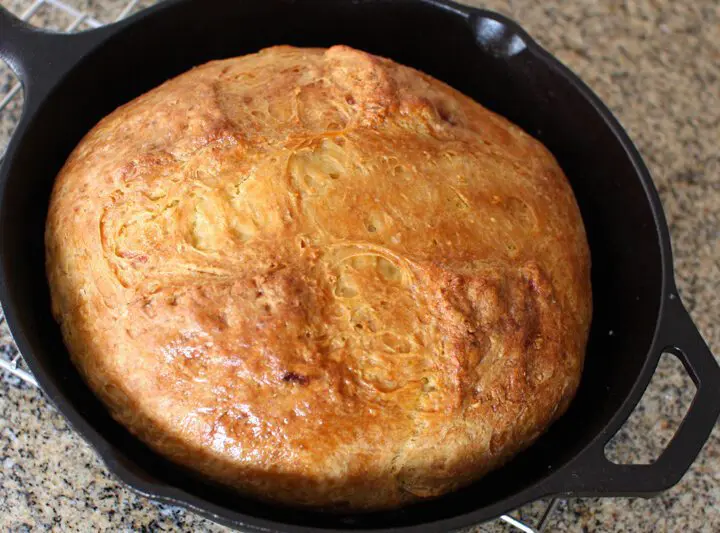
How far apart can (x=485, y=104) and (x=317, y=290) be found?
0.74 metres

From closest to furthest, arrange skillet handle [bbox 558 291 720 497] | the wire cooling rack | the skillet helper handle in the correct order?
skillet handle [bbox 558 291 720 497]
the skillet helper handle
the wire cooling rack

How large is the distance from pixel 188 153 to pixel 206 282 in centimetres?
24

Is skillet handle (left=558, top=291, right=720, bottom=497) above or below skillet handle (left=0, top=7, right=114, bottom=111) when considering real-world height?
below

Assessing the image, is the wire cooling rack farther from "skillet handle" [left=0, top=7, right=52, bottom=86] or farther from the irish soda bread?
the irish soda bread

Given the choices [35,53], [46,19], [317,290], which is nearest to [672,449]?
[317,290]

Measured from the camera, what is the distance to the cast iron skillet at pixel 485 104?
3.67 feet

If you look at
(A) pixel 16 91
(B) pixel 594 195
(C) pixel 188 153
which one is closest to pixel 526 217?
(B) pixel 594 195

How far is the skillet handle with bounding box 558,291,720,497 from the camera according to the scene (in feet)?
3.60

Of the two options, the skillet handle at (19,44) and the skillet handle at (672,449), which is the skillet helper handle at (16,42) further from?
the skillet handle at (672,449)

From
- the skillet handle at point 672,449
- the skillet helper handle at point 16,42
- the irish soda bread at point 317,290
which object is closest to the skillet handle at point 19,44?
the skillet helper handle at point 16,42

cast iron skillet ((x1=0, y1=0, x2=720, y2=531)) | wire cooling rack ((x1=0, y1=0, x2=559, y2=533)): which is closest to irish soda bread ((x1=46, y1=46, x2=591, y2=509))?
cast iron skillet ((x1=0, y1=0, x2=720, y2=531))

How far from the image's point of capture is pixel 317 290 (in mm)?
1156

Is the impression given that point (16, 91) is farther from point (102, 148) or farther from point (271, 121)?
point (271, 121)

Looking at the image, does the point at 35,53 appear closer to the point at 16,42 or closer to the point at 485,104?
the point at 16,42
